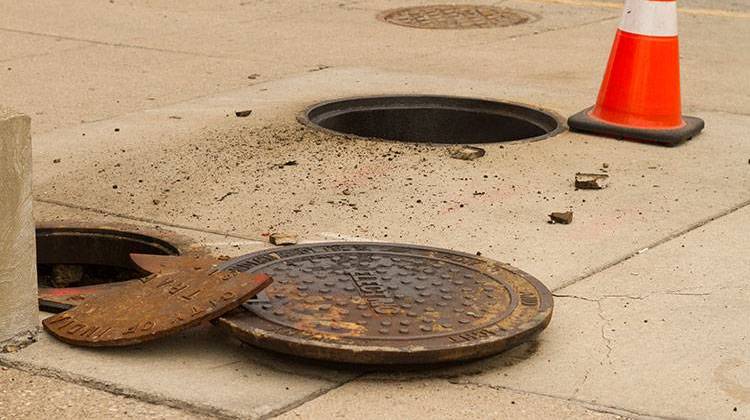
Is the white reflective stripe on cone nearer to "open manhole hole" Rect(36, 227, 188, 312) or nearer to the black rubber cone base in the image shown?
the black rubber cone base

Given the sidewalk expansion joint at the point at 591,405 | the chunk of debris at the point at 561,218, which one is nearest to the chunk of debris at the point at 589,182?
the chunk of debris at the point at 561,218

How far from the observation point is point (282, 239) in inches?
169

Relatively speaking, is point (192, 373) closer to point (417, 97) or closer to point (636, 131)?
point (636, 131)

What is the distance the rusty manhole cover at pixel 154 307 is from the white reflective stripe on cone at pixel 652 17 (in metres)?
2.95

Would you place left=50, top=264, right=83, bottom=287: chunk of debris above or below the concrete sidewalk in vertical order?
below

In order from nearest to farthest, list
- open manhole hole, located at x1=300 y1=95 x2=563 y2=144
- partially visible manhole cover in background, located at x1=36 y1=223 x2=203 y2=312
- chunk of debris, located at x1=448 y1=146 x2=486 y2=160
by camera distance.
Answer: partially visible manhole cover in background, located at x1=36 y1=223 x2=203 y2=312
chunk of debris, located at x1=448 y1=146 x2=486 y2=160
open manhole hole, located at x1=300 y1=95 x2=563 y2=144

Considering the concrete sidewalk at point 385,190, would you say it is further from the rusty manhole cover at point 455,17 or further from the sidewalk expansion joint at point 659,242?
the rusty manhole cover at point 455,17

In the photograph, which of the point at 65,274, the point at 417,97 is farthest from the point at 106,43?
the point at 65,274

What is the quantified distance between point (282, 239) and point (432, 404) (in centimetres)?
133

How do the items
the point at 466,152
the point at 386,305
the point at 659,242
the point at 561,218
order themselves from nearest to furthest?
the point at 386,305, the point at 659,242, the point at 561,218, the point at 466,152

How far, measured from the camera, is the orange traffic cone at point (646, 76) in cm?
580

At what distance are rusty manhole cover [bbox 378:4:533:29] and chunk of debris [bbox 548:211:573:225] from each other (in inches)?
176

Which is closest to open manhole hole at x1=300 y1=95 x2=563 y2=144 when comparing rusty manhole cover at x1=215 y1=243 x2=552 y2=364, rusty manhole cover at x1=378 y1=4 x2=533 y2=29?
rusty manhole cover at x1=215 y1=243 x2=552 y2=364

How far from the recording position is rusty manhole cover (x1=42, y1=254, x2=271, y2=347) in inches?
131
